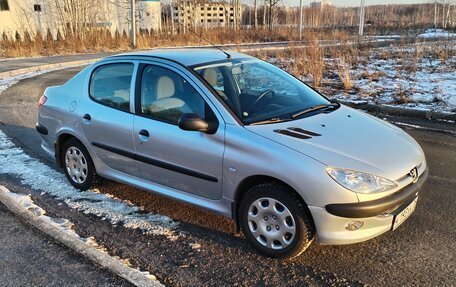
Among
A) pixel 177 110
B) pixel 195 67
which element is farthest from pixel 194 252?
pixel 195 67

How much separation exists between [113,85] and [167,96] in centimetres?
81

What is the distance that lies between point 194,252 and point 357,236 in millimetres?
1287

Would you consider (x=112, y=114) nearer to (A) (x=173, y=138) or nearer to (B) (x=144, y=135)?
(B) (x=144, y=135)

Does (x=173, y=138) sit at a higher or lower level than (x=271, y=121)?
lower

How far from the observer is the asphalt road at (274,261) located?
310cm

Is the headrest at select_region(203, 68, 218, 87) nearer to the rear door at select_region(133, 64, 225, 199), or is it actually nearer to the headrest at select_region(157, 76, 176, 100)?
the rear door at select_region(133, 64, 225, 199)

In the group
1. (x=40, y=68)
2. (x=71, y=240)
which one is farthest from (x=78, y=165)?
(x=40, y=68)

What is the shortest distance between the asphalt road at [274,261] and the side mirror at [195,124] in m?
0.96

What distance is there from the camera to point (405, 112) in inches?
338

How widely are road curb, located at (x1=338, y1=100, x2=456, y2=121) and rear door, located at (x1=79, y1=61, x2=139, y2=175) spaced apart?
6.18 m

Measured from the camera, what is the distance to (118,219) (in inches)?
161

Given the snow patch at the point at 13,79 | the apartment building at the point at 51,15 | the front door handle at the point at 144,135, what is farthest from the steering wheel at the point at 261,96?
the apartment building at the point at 51,15

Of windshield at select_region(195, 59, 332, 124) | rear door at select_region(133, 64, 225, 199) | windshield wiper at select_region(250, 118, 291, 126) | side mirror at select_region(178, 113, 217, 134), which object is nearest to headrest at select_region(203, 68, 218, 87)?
windshield at select_region(195, 59, 332, 124)

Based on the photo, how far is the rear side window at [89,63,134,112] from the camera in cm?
428
